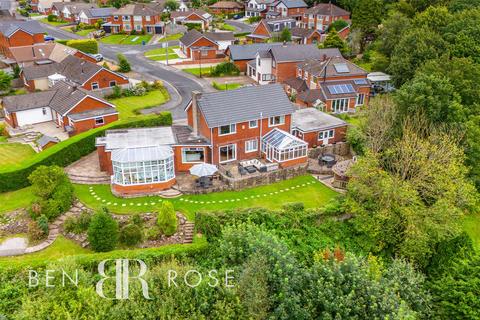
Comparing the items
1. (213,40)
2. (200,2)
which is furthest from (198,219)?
(200,2)

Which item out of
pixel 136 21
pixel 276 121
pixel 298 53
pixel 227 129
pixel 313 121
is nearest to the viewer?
pixel 227 129

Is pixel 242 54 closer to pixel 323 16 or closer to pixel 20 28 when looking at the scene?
pixel 323 16

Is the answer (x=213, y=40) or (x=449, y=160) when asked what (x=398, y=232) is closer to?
(x=449, y=160)

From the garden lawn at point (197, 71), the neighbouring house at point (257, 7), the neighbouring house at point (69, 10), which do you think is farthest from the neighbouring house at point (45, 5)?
the garden lawn at point (197, 71)

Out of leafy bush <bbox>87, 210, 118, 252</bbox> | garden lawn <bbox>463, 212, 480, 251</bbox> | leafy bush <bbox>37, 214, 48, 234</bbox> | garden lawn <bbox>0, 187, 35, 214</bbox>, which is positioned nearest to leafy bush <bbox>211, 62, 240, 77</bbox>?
garden lawn <bbox>0, 187, 35, 214</bbox>

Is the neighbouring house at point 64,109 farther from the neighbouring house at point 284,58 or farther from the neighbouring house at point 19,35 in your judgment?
the neighbouring house at point 19,35

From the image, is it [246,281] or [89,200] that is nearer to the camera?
[246,281]

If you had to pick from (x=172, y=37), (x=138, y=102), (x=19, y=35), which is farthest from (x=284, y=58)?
(x=19, y=35)
